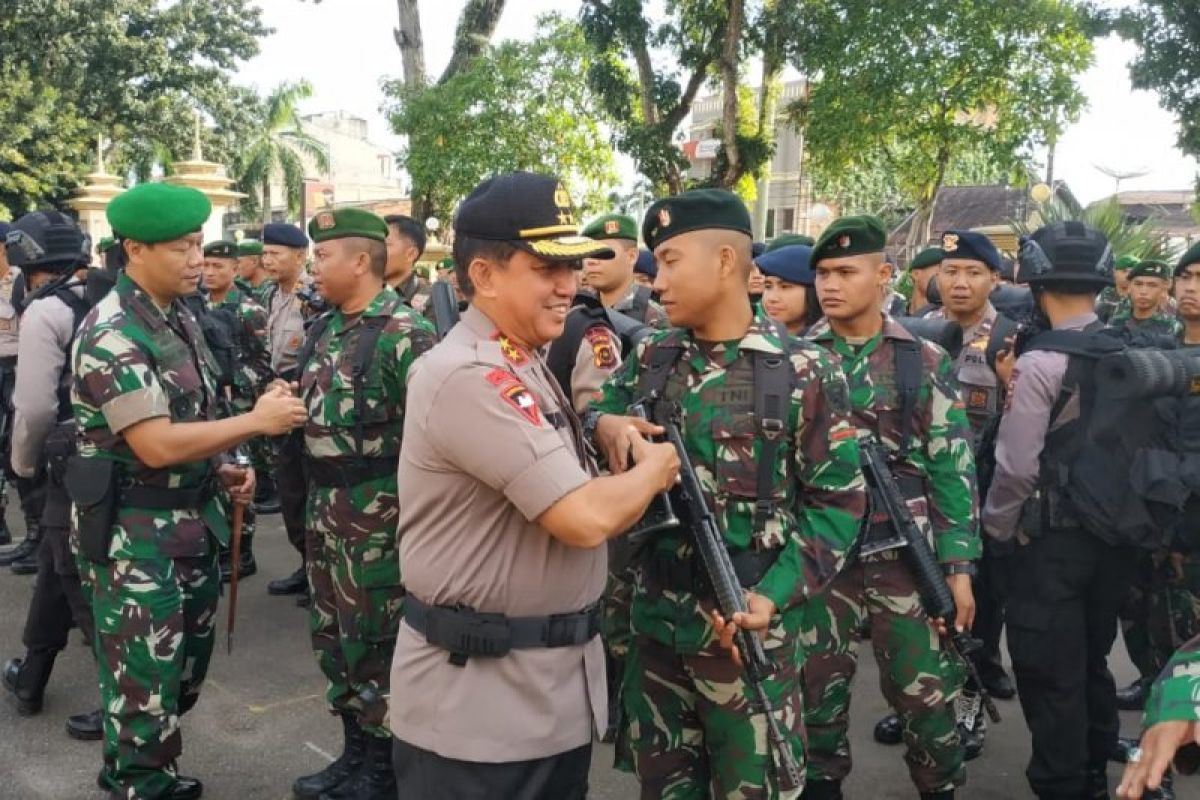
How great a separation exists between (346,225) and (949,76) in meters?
14.7

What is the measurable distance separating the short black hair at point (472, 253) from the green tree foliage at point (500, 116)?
53.7 ft

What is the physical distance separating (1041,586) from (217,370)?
3060 millimetres

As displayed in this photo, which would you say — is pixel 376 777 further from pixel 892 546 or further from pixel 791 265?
pixel 791 265

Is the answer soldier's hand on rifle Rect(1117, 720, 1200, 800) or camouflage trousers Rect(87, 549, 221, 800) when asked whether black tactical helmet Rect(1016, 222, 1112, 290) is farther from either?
camouflage trousers Rect(87, 549, 221, 800)

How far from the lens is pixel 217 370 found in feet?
11.8

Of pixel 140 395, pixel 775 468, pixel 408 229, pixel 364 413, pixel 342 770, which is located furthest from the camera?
pixel 408 229

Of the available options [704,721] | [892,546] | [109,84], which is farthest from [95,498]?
[109,84]

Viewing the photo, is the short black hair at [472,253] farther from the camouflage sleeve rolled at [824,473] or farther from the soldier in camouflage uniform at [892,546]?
the soldier in camouflage uniform at [892,546]

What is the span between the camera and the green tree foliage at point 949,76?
52.2 feet

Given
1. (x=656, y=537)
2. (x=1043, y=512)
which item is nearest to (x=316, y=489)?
(x=656, y=537)

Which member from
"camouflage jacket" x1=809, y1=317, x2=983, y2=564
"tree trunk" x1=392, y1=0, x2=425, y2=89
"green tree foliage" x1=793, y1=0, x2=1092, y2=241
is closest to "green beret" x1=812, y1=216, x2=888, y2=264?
"camouflage jacket" x1=809, y1=317, x2=983, y2=564

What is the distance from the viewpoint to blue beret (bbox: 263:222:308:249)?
6.84 metres

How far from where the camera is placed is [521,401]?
195cm

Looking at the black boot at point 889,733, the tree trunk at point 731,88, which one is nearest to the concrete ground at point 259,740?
the black boot at point 889,733
